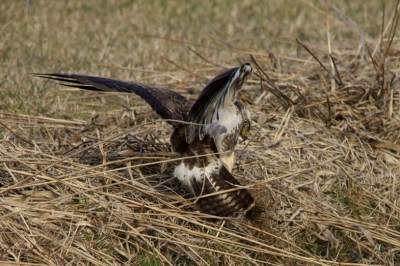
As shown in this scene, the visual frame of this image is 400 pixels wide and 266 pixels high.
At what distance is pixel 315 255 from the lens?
3.90 meters

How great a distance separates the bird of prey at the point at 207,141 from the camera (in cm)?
371

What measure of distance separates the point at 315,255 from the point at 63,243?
4.46ft

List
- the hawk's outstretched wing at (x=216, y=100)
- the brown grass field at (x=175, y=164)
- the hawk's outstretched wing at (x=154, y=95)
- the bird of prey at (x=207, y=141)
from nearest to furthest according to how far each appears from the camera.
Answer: the hawk's outstretched wing at (x=216, y=100), the brown grass field at (x=175, y=164), the bird of prey at (x=207, y=141), the hawk's outstretched wing at (x=154, y=95)

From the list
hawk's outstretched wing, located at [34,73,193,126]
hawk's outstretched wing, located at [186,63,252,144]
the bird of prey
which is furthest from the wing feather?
hawk's outstretched wing, located at [34,73,193,126]

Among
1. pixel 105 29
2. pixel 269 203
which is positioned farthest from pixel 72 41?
pixel 269 203

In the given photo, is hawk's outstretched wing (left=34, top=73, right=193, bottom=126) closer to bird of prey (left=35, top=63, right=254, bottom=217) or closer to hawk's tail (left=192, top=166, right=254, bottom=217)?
bird of prey (left=35, top=63, right=254, bottom=217)

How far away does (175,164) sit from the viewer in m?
4.12

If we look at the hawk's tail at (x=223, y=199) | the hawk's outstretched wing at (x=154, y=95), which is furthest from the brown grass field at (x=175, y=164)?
the hawk's outstretched wing at (x=154, y=95)

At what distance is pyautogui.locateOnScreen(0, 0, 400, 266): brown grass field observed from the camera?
359 cm

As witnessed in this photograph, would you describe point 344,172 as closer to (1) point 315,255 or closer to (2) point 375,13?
(1) point 315,255

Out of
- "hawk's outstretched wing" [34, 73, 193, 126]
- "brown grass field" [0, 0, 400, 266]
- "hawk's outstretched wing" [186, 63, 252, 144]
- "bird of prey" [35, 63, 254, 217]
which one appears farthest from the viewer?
"hawk's outstretched wing" [34, 73, 193, 126]

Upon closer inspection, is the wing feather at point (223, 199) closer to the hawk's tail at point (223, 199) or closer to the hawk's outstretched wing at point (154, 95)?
the hawk's tail at point (223, 199)

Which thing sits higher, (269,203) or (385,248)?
(269,203)

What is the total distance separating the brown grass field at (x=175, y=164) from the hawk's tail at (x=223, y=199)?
0.26 ft
